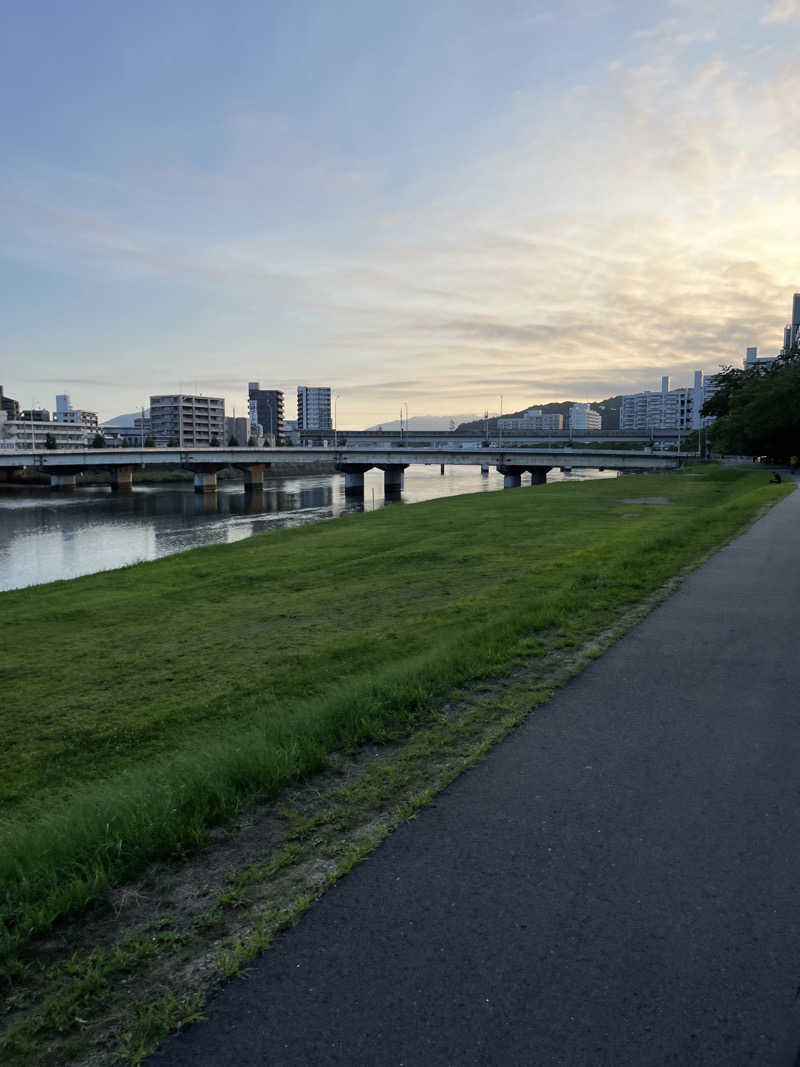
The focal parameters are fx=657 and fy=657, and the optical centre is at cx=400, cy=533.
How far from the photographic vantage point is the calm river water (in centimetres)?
3531

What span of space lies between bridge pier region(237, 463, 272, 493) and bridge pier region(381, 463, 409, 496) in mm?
17542

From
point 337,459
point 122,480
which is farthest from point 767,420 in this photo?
point 122,480

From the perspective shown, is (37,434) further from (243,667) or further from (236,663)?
(243,667)

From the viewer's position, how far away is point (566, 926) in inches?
141

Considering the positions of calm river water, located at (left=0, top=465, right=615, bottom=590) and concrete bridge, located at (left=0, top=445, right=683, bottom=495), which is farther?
concrete bridge, located at (left=0, top=445, right=683, bottom=495)

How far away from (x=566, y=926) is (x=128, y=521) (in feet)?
189

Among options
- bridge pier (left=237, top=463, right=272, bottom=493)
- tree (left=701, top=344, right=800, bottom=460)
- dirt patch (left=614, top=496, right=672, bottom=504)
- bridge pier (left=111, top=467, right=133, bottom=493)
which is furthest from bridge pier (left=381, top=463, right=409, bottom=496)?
dirt patch (left=614, top=496, right=672, bottom=504)

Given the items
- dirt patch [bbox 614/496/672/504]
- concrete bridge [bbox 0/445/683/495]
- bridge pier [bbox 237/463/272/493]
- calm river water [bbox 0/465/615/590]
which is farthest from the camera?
bridge pier [bbox 237/463/272/493]

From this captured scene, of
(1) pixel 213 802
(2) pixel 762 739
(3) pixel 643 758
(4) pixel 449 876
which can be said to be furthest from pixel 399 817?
(2) pixel 762 739

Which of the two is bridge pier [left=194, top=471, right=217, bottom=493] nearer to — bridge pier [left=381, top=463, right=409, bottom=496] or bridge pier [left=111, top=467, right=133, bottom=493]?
bridge pier [left=111, top=467, right=133, bottom=493]

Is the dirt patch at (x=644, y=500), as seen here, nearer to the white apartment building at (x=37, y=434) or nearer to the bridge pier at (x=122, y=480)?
the bridge pier at (x=122, y=480)

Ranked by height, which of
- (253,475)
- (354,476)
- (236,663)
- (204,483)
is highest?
(253,475)

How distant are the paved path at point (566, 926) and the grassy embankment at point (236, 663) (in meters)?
1.41

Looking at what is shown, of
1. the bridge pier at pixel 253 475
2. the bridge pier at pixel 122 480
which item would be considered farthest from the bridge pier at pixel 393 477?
the bridge pier at pixel 122 480
